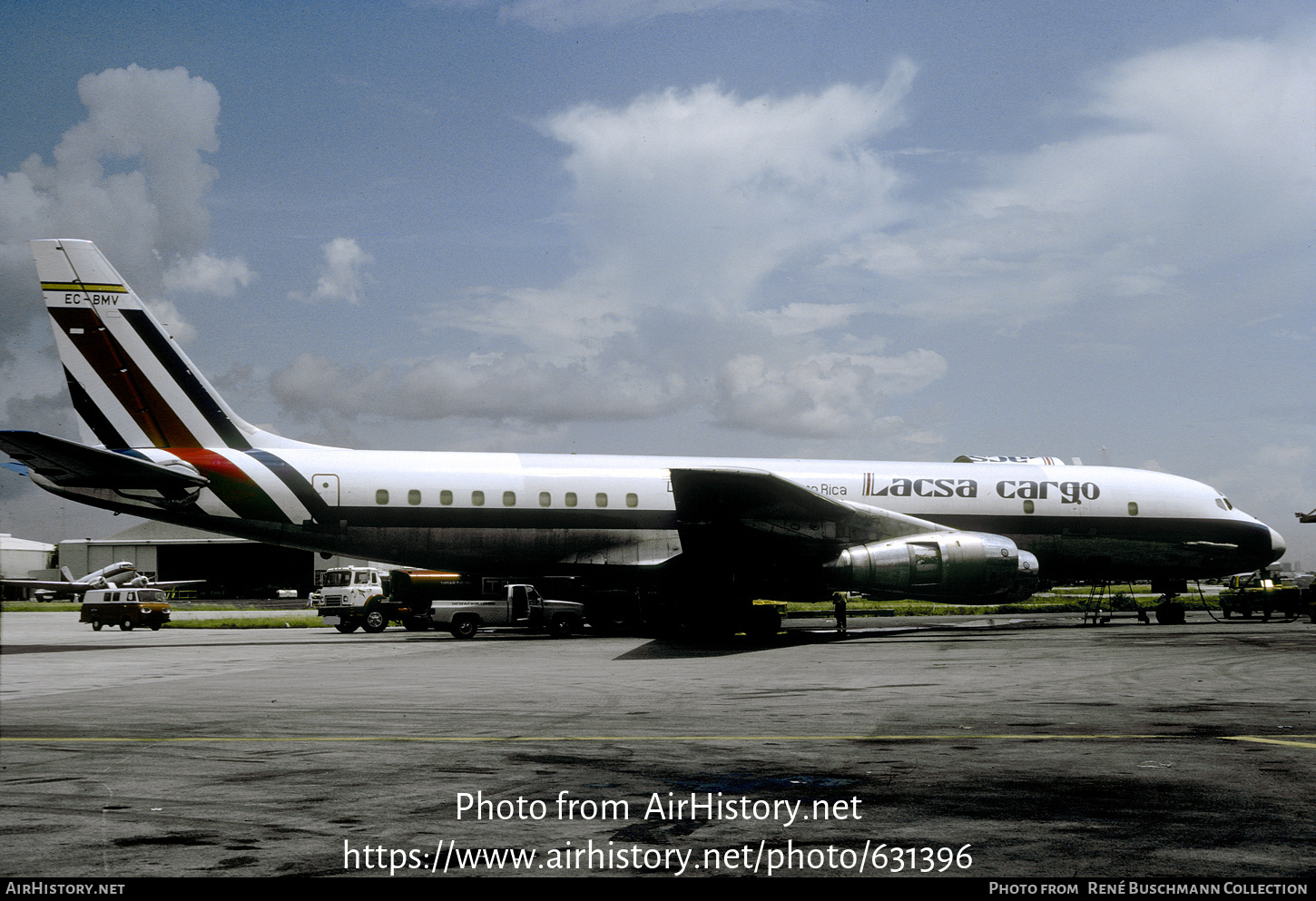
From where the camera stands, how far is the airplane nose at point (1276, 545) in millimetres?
28125

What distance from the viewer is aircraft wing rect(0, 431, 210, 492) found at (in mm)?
20906

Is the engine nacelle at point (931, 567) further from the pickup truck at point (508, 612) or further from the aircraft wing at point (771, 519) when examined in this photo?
the pickup truck at point (508, 612)

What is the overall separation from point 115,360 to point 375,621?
1193cm

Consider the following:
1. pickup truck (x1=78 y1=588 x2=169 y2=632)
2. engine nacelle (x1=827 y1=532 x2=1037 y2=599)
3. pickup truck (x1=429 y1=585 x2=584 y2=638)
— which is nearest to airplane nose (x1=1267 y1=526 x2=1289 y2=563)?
engine nacelle (x1=827 y1=532 x2=1037 y2=599)

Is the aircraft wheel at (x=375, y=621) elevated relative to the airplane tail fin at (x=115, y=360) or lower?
lower

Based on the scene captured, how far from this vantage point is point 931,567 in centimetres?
2197

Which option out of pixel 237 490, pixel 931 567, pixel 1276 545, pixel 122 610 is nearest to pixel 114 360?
pixel 237 490

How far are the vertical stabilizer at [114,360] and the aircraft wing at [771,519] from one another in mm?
11384

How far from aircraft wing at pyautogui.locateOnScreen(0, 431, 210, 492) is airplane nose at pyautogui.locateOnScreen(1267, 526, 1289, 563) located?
28645 millimetres

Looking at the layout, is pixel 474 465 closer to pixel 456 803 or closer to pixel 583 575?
pixel 583 575

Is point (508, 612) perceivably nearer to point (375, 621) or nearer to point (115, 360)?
point (375, 621)

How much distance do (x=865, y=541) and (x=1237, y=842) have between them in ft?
59.1

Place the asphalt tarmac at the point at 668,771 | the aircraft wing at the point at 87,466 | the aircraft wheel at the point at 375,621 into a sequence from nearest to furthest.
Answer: the asphalt tarmac at the point at 668,771 → the aircraft wing at the point at 87,466 → the aircraft wheel at the point at 375,621

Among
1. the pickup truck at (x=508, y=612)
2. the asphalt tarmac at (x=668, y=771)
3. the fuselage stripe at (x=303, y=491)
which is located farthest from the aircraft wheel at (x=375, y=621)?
the asphalt tarmac at (x=668, y=771)
